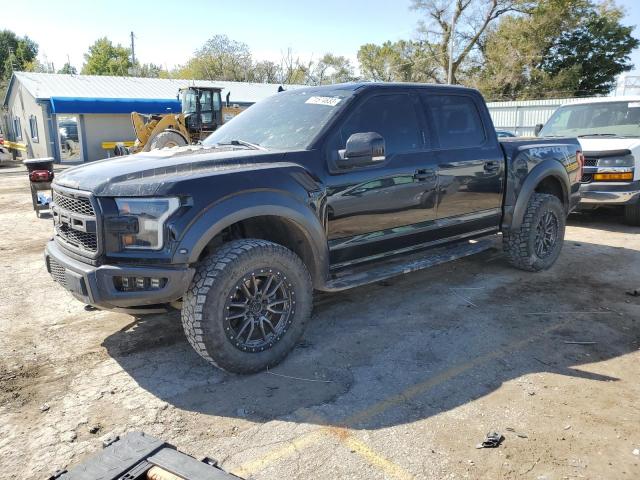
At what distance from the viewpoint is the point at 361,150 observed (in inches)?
149

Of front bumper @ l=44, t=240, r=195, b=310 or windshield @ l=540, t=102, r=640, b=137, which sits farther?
windshield @ l=540, t=102, r=640, b=137

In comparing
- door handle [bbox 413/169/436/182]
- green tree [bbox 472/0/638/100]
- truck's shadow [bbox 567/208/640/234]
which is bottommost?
truck's shadow [bbox 567/208/640/234]

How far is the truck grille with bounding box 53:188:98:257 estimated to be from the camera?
10.9 ft

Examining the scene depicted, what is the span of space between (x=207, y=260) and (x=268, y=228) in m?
0.72

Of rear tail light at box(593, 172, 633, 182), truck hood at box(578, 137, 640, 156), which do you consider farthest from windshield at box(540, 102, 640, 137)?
rear tail light at box(593, 172, 633, 182)

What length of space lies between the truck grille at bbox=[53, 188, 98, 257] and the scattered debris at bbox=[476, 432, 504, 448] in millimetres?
2581

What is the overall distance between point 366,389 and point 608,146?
6.91 metres

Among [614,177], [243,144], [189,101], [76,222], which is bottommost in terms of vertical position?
[614,177]

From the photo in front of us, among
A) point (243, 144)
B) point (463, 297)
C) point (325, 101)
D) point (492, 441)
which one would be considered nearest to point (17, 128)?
point (243, 144)

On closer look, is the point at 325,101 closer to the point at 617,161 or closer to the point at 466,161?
the point at 466,161

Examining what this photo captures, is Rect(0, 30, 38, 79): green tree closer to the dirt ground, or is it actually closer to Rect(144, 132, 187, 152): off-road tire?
Rect(144, 132, 187, 152): off-road tire

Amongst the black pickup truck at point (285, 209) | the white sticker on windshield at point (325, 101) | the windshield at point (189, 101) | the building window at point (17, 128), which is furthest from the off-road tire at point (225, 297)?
the building window at point (17, 128)

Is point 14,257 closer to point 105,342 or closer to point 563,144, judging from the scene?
point 105,342

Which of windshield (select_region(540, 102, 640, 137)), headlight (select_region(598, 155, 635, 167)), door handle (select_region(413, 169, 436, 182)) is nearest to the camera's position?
door handle (select_region(413, 169, 436, 182))
